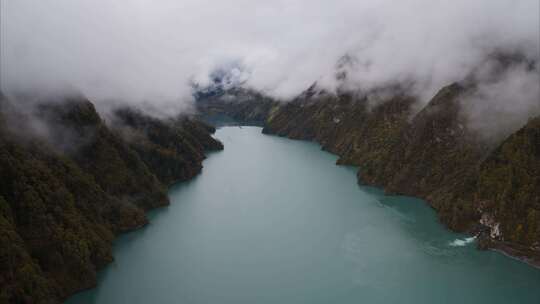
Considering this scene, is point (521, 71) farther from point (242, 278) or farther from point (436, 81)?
point (242, 278)

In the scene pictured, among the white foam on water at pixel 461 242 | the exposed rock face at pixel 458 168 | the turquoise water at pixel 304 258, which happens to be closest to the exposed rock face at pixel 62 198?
the turquoise water at pixel 304 258

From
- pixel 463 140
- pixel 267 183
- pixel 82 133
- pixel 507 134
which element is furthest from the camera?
pixel 267 183

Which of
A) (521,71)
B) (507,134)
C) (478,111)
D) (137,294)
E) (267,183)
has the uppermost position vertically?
(521,71)

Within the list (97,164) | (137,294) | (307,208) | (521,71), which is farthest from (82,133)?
(521,71)

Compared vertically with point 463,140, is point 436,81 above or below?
above

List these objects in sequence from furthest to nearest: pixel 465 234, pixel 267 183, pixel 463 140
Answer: pixel 267 183, pixel 463 140, pixel 465 234

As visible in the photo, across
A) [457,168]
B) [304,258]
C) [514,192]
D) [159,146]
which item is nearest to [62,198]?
[304,258]

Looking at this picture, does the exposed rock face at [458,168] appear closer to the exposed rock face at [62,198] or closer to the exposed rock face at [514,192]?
the exposed rock face at [514,192]
